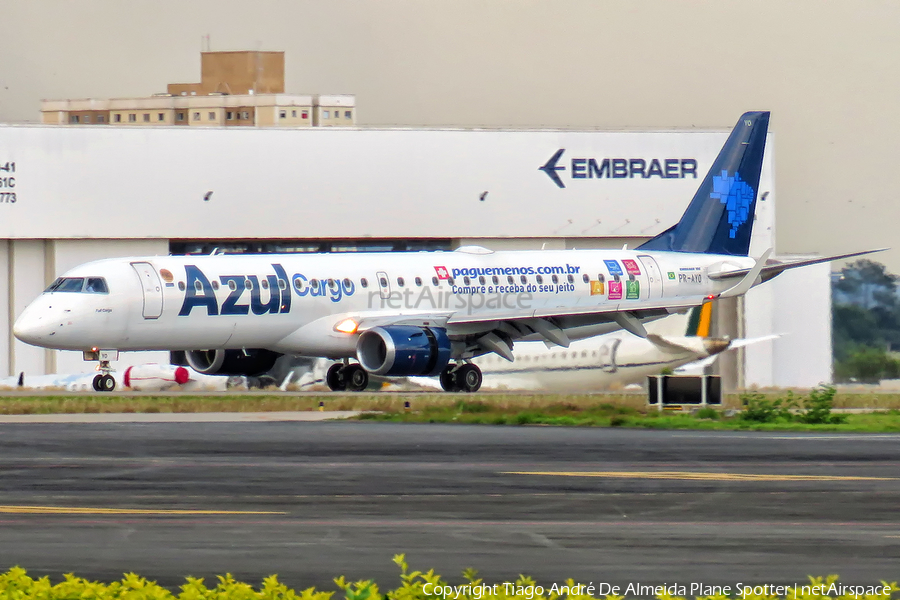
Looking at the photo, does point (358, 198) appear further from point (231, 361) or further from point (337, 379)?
point (231, 361)

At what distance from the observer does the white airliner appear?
165ft

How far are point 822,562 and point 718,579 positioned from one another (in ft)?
4.15

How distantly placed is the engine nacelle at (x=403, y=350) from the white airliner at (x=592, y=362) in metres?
10.5

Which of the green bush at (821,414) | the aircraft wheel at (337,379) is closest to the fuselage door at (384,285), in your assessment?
the aircraft wheel at (337,379)

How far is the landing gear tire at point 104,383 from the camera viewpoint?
39125 millimetres

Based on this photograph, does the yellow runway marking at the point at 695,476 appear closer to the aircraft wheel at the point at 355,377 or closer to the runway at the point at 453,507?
the runway at the point at 453,507

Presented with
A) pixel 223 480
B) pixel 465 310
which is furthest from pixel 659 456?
pixel 465 310

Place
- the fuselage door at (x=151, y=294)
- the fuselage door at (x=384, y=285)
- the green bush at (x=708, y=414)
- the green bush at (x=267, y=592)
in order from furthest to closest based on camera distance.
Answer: the fuselage door at (x=384, y=285), the fuselage door at (x=151, y=294), the green bush at (x=708, y=414), the green bush at (x=267, y=592)

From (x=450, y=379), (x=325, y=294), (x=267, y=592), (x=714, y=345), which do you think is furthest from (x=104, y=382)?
(x=267, y=592)

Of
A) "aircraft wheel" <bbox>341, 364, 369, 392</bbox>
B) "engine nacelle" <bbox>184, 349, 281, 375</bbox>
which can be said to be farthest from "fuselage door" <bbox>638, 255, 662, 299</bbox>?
"engine nacelle" <bbox>184, 349, 281, 375</bbox>

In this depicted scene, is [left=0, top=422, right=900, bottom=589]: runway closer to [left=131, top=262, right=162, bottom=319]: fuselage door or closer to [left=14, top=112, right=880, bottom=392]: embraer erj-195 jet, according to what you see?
[left=131, top=262, right=162, bottom=319]: fuselage door

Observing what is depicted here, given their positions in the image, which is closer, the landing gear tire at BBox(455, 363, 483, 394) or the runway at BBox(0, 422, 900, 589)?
the runway at BBox(0, 422, 900, 589)

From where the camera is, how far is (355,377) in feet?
137

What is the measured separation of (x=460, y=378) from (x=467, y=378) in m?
0.20
